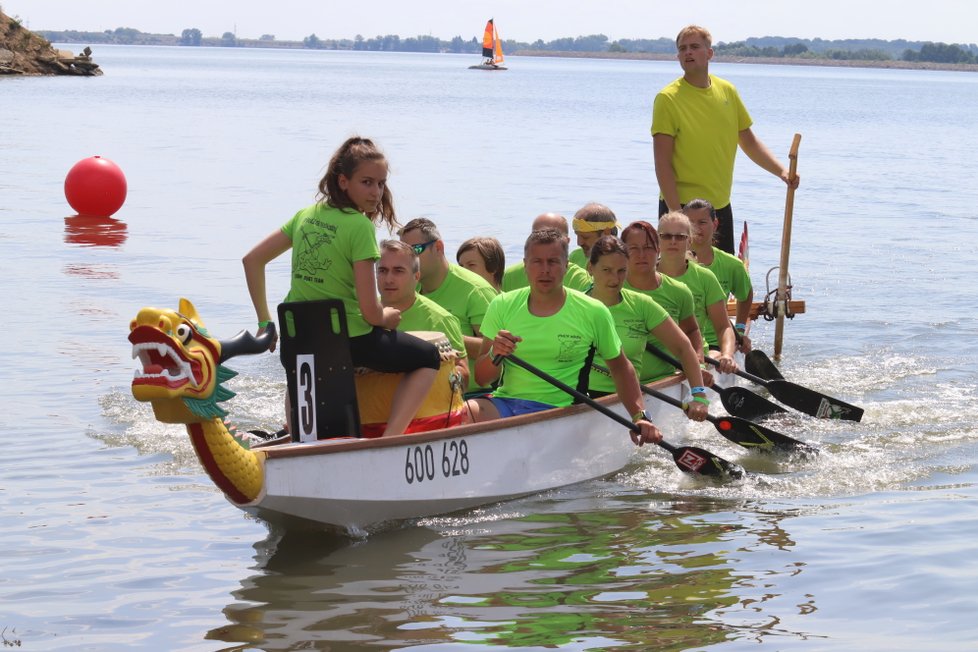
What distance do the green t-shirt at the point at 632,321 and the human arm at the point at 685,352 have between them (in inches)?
2.1

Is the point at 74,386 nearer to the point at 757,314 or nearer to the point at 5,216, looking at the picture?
the point at 757,314

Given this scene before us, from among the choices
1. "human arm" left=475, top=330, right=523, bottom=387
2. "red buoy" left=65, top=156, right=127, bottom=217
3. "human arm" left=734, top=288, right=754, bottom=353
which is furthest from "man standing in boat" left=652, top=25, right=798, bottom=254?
"red buoy" left=65, top=156, right=127, bottom=217

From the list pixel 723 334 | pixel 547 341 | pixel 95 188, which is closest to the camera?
pixel 547 341

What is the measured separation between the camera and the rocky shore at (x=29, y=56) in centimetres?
6116

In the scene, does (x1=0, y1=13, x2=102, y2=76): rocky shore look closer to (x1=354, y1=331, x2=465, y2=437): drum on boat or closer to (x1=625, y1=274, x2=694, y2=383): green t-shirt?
(x1=625, y1=274, x2=694, y2=383): green t-shirt

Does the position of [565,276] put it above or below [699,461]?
above

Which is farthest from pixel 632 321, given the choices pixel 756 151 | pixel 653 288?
pixel 756 151

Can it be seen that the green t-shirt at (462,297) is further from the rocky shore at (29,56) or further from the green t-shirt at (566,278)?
the rocky shore at (29,56)

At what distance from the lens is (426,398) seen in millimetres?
7039

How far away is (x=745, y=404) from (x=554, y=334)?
9.46 ft

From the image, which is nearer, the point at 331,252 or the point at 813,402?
the point at 331,252

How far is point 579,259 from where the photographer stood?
9.50 meters

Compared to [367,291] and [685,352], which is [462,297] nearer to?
[685,352]

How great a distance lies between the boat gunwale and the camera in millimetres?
6188
